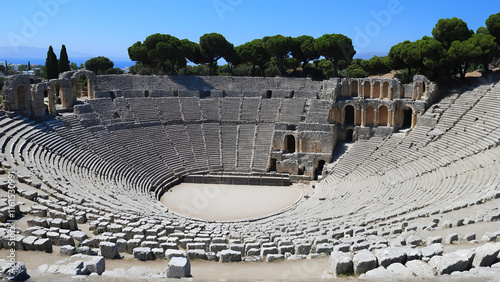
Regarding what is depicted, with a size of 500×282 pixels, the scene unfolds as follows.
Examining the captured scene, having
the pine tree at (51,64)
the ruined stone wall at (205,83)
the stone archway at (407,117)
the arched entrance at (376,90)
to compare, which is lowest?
the stone archway at (407,117)

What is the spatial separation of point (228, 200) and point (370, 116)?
→ 14.4 m

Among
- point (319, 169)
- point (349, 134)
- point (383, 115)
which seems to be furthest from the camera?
point (349, 134)

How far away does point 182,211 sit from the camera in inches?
929

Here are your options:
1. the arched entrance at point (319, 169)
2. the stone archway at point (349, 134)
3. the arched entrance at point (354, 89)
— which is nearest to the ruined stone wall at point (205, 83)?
the arched entrance at point (354, 89)

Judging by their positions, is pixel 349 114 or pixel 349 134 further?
pixel 349 114

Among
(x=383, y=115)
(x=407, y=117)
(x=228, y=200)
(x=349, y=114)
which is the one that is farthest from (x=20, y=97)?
(x=407, y=117)

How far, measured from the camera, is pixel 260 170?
101 feet

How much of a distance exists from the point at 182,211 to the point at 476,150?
16698mm

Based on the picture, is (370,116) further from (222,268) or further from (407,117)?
(222,268)

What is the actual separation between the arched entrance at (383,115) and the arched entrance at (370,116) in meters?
0.49

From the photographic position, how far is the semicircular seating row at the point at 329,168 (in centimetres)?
1689

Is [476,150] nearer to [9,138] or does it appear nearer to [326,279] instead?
[326,279]

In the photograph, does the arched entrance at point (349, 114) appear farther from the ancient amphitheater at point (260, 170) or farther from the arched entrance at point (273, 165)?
the arched entrance at point (273, 165)

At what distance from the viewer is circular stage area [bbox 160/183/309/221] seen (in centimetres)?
2348
